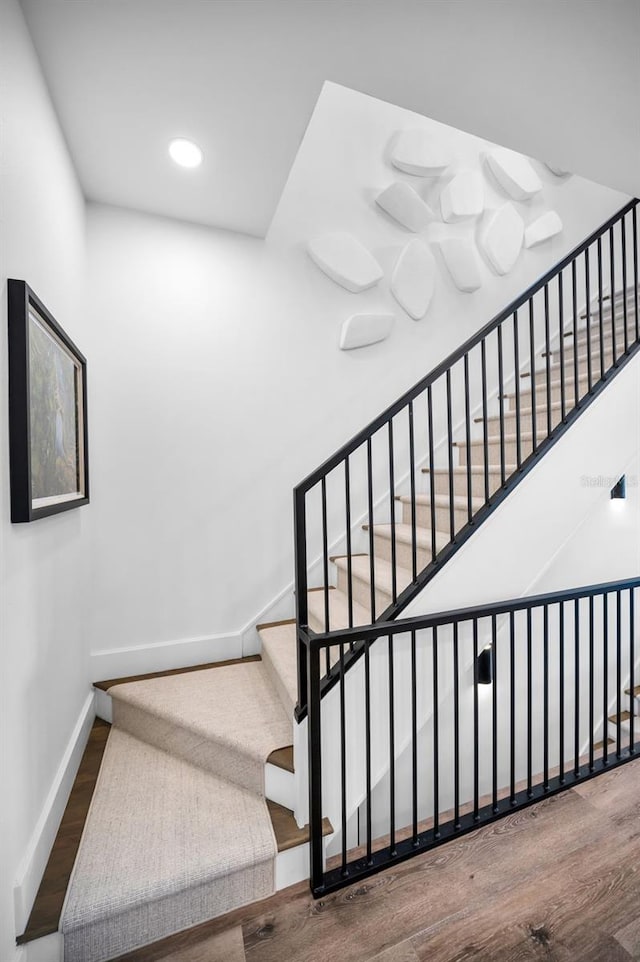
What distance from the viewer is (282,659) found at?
216 centimetres

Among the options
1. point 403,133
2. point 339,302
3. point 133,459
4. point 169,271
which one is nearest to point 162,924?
point 133,459

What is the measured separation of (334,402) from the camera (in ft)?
9.34

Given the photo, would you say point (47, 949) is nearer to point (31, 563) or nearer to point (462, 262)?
point (31, 563)

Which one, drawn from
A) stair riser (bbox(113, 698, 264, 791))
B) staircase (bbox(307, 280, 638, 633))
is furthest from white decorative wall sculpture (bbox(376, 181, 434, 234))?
stair riser (bbox(113, 698, 264, 791))

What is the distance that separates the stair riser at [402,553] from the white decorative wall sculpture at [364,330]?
1279 millimetres

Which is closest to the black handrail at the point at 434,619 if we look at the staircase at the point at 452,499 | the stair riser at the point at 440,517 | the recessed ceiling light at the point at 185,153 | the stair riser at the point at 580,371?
the staircase at the point at 452,499

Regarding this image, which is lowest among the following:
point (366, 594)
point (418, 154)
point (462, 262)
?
point (366, 594)

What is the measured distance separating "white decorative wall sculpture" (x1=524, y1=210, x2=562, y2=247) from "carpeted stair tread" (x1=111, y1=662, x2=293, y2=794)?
3.79 m

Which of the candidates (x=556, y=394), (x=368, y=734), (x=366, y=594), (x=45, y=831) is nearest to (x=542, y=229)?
(x=556, y=394)

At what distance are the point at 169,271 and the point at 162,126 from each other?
2.49 ft

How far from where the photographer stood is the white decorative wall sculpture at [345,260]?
274 centimetres

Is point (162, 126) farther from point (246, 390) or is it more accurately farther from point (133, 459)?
point (133, 459)

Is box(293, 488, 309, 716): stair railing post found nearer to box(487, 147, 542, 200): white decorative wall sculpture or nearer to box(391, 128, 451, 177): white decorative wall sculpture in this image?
box(391, 128, 451, 177): white decorative wall sculpture

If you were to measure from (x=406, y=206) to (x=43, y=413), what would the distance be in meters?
2.66
